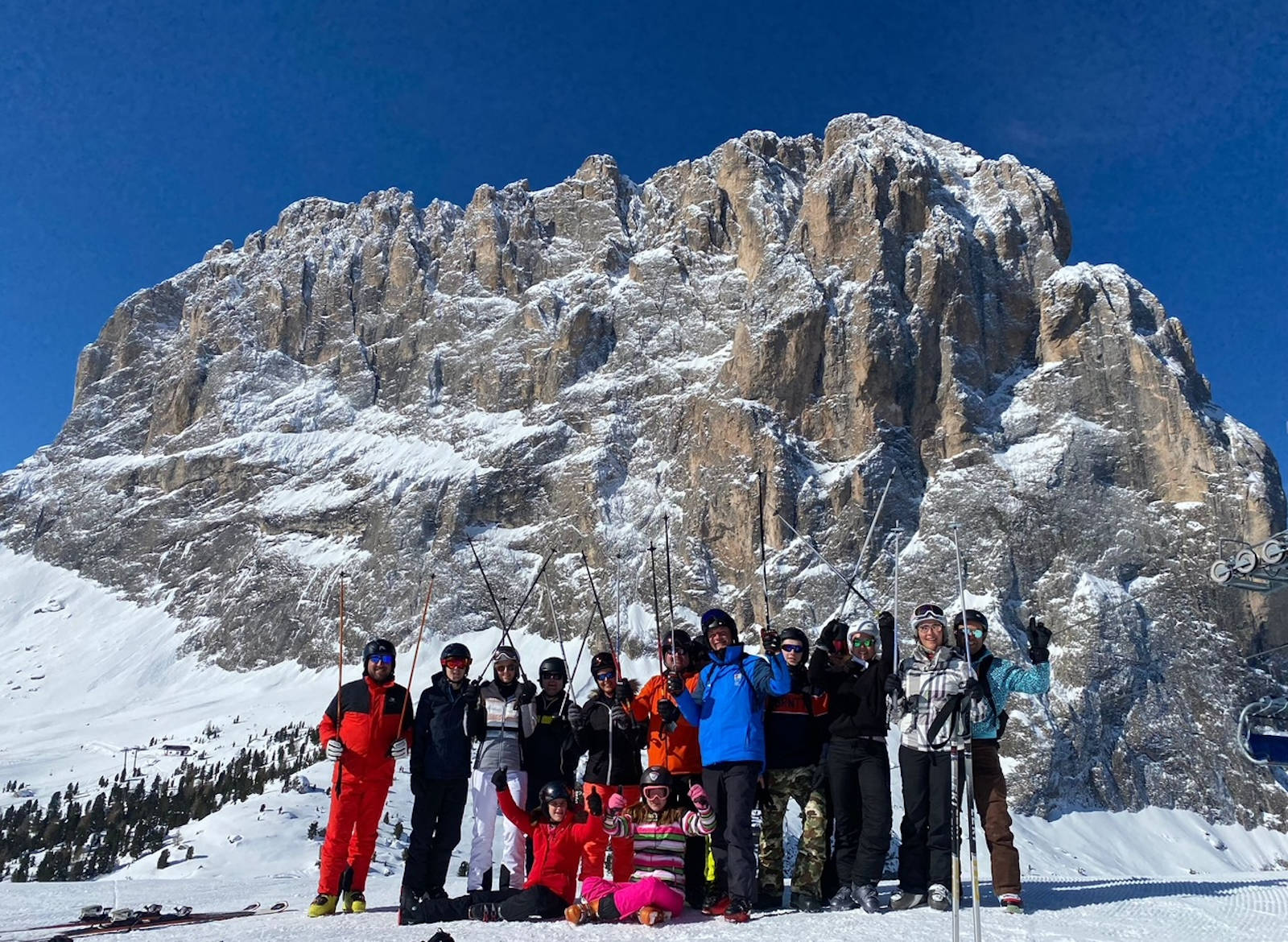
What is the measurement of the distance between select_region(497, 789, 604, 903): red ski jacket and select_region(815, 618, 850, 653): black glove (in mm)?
2413

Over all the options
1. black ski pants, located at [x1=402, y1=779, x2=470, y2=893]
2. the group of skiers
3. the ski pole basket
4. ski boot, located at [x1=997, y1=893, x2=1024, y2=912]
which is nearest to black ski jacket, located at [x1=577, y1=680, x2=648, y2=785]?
the group of skiers

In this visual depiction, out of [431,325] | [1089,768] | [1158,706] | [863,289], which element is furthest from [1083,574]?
[431,325]

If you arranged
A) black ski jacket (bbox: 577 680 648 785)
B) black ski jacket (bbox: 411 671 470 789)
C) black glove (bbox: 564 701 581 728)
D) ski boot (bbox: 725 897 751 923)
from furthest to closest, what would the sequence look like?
black ski jacket (bbox: 577 680 648 785), black glove (bbox: 564 701 581 728), black ski jacket (bbox: 411 671 470 789), ski boot (bbox: 725 897 751 923)

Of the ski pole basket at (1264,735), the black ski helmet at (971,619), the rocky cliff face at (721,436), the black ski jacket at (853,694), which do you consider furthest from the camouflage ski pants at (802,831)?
the rocky cliff face at (721,436)

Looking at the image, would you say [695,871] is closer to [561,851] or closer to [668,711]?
[561,851]

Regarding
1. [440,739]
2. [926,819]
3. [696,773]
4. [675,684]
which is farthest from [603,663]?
[926,819]

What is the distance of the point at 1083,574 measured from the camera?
103m

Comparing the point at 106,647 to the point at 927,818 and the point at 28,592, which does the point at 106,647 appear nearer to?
the point at 28,592

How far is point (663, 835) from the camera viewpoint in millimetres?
6812

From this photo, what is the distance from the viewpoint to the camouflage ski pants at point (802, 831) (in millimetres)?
7199

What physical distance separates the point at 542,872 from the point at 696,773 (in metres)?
1.57

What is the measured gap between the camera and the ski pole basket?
44.0 ft

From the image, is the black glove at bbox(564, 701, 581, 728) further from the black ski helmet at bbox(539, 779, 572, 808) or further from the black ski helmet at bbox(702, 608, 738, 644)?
the black ski helmet at bbox(702, 608, 738, 644)

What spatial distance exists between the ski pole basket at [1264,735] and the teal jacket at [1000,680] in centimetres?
877
